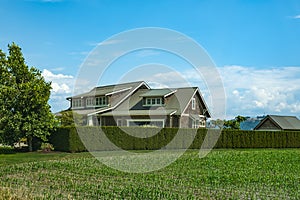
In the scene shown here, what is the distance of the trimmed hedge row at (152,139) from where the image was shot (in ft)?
89.8

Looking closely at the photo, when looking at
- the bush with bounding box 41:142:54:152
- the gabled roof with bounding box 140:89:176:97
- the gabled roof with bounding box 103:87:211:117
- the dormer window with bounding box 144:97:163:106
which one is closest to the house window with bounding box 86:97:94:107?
the gabled roof with bounding box 103:87:211:117

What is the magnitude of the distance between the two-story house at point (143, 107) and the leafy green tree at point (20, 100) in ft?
41.2

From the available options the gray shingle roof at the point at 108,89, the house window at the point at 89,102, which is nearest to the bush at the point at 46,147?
the gray shingle roof at the point at 108,89

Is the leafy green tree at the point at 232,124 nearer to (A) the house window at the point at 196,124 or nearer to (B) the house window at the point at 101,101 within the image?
(A) the house window at the point at 196,124

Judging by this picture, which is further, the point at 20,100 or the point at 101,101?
the point at 101,101

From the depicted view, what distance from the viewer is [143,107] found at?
41750 mm

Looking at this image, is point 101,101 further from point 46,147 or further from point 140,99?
point 46,147

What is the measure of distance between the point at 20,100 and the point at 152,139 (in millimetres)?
10709

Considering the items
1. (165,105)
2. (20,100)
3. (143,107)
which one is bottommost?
(20,100)

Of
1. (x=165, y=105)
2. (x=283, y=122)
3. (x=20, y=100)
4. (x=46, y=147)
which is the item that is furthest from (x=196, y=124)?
(x=283, y=122)

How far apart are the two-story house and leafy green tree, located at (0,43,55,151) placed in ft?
41.2

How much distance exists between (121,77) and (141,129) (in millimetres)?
6933

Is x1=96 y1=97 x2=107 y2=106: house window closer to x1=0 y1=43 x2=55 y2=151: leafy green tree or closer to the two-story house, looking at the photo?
the two-story house

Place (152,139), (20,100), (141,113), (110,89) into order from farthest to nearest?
(110,89)
(141,113)
(152,139)
(20,100)
